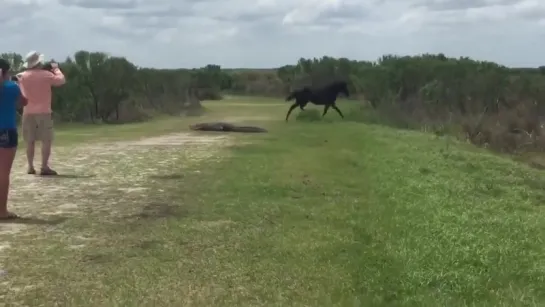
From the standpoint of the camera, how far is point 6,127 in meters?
8.98

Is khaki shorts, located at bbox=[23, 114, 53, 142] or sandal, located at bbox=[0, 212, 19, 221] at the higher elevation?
khaki shorts, located at bbox=[23, 114, 53, 142]

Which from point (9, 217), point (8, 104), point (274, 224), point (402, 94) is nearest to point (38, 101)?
point (8, 104)

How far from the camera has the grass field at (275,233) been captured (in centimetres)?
611

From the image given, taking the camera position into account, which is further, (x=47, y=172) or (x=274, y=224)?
(x=47, y=172)

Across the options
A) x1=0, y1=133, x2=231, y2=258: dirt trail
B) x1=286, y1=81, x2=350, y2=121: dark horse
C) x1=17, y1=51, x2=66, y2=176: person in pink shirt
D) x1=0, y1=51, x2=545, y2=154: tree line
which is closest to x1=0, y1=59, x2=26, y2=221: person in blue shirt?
x1=0, y1=133, x2=231, y2=258: dirt trail

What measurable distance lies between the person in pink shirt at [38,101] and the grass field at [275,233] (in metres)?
0.52

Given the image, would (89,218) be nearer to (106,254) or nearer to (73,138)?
(106,254)

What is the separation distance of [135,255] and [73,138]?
13.2m

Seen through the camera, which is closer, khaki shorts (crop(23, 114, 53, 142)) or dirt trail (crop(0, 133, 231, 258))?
dirt trail (crop(0, 133, 231, 258))

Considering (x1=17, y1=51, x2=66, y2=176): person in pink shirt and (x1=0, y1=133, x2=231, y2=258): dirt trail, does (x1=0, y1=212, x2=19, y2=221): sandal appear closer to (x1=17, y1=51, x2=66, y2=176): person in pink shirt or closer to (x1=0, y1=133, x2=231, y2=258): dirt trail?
(x1=0, y1=133, x2=231, y2=258): dirt trail

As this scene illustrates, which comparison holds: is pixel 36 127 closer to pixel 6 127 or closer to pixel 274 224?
pixel 6 127

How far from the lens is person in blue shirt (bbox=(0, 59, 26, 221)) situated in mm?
8898

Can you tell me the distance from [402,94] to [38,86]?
84.1 feet

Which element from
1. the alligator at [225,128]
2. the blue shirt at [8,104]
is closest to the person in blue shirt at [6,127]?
the blue shirt at [8,104]
